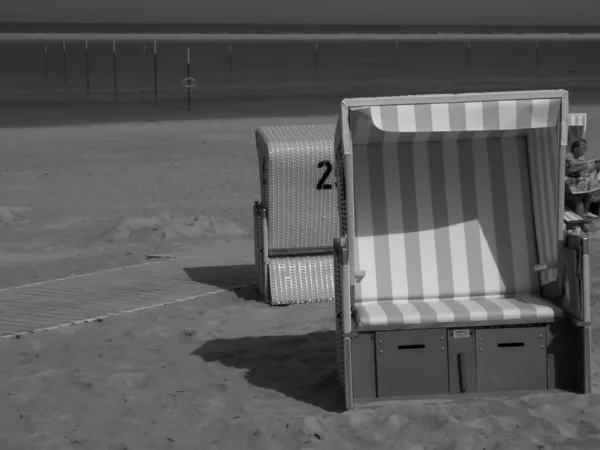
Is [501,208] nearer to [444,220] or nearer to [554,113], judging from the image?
[444,220]

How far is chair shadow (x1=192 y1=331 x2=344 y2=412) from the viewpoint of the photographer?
14.8ft

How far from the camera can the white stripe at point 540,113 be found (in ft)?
13.7

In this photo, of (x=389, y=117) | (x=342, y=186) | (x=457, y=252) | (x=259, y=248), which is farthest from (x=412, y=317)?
(x=259, y=248)

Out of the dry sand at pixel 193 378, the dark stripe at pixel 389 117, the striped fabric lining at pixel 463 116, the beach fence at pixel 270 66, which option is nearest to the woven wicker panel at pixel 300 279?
the dry sand at pixel 193 378

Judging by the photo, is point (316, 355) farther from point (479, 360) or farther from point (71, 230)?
point (71, 230)

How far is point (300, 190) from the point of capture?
19.9 ft

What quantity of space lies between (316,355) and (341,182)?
104 cm

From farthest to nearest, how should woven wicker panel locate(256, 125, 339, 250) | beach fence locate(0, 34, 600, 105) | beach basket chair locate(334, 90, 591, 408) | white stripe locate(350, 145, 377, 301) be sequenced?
beach fence locate(0, 34, 600, 105) < woven wicker panel locate(256, 125, 339, 250) < white stripe locate(350, 145, 377, 301) < beach basket chair locate(334, 90, 591, 408)

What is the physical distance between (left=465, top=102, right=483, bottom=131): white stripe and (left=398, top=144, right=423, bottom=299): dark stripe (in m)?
0.56

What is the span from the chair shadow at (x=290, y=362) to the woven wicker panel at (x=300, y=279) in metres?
0.68

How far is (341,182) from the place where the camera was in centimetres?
446

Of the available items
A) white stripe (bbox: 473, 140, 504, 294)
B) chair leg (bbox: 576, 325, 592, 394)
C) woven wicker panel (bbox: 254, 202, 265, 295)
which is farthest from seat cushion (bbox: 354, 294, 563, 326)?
woven wicker panel (bbox: 254, 202, 265, 295)

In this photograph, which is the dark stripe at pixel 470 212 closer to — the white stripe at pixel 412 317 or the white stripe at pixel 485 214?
the white stripe at pixel 485 214

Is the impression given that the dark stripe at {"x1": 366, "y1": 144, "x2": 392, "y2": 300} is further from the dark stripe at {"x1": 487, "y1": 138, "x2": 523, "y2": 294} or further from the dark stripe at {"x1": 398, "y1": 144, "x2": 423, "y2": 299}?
the dark stripe at {"x1": 487, "y1": 138, "x2": 523, "y2": 294}
